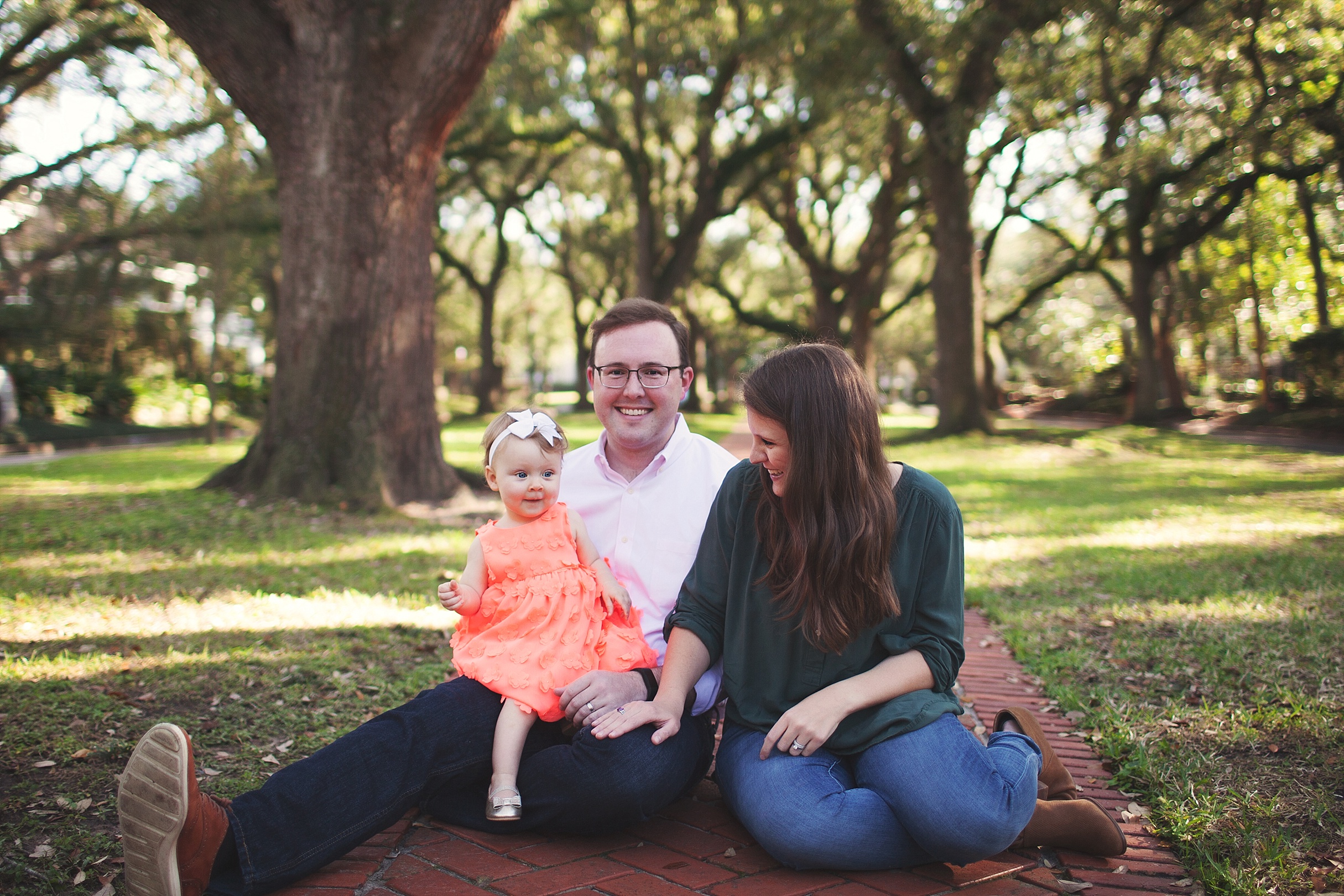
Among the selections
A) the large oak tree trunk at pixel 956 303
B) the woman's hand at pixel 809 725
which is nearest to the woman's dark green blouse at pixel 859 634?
the woman's hand at pixel 809 725

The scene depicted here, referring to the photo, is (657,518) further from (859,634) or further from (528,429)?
(859,634)

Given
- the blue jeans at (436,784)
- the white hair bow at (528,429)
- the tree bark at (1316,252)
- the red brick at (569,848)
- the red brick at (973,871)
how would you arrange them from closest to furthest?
the blue jeans at (436,784)
the red brick at (973,871)
the red brick at (569,848)
the white hair bow at (528,429)
the tree bark at (1316,252)

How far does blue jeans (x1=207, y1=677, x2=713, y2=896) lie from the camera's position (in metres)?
2.21

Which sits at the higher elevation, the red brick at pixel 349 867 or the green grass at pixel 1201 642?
the red brick at pixel 349 867

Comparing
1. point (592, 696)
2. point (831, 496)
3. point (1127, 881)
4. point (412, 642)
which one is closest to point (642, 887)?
point (592, 696)

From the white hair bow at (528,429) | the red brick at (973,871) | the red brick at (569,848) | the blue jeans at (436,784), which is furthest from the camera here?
the white hair bow at (528,429)

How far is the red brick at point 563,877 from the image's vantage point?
227 centimetres

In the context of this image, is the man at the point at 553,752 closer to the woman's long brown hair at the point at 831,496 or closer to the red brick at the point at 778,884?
the red brick at the point at 778,884

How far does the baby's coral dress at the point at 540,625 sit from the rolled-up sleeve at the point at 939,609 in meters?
0.88

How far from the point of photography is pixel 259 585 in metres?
5.50

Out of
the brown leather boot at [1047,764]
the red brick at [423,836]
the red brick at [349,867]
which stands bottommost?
the red brick at [423,836]

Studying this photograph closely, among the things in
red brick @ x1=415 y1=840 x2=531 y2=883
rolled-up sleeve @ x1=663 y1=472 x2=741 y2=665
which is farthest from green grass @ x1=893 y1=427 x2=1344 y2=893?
red brick @ x1=415 y1=840 x2=531 y2=883

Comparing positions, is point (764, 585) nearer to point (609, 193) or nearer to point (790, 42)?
point (790, 42)

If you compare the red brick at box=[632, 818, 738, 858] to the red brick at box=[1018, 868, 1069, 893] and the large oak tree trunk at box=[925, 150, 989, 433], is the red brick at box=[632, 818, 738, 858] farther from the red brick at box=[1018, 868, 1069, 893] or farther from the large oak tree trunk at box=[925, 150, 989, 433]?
the large oak tree trunk at box=[925, 150, 989, 433]
